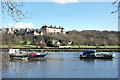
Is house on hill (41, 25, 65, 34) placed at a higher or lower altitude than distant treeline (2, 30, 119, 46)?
higher

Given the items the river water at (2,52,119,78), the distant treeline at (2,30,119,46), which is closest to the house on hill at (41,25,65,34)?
the distant treeline at (2,30,119,46)

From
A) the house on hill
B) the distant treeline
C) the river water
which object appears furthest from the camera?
the house on hill

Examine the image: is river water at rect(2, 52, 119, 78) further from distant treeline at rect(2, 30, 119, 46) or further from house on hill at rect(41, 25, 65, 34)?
house on hill at rect(41, 25, 65, 34)

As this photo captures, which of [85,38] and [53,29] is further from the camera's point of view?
[53,29]

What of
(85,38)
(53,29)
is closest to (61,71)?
(85,38)

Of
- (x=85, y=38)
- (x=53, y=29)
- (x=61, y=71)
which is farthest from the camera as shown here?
(x=53, y=29)

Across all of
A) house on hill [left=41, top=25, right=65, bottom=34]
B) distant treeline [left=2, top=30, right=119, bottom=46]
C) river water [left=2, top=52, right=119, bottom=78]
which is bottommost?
river water [left=2, top=52, right=119, bottom=78]

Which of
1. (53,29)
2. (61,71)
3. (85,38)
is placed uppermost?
(53,29)

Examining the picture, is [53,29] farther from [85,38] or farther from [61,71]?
[61,71]

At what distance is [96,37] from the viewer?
152 feet

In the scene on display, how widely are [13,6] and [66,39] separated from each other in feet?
143

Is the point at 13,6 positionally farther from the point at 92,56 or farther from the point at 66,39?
the point at 66,39

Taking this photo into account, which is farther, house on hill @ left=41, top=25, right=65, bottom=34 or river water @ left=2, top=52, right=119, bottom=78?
house on hill @ left=41, top=25, right=65, bottom=34

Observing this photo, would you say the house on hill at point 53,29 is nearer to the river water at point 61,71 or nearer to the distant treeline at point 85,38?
the distant treeline at point 85,38
